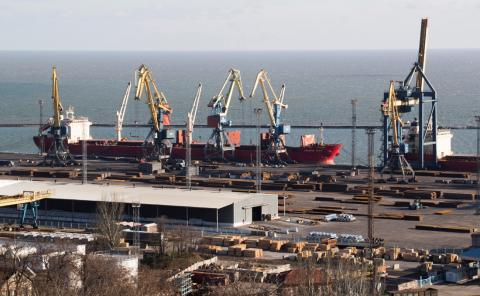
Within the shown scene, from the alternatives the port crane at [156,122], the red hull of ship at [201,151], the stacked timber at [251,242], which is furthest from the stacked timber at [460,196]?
the port crane at [156,122]

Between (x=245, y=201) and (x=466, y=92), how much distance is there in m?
121

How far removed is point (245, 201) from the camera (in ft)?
166

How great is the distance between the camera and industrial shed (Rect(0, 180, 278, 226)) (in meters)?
50.0

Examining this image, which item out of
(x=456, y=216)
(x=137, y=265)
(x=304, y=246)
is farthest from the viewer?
(x=456, y=216)

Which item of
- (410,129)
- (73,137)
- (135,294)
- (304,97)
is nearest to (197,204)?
(135,294)

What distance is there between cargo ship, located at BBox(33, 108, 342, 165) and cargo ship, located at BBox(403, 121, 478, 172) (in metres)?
5.35

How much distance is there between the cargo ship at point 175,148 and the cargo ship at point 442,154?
5.35 metres

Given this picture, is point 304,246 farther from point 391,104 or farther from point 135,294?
point 391,104

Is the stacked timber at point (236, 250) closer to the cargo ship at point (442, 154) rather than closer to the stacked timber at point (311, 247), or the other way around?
the stacked timber at point (311, 247)

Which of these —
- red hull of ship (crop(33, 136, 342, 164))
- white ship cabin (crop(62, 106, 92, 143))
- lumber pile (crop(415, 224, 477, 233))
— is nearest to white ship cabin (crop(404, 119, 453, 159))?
red hull of ship (crop(33, 136, 342, 164))

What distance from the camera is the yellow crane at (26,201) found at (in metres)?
49.3

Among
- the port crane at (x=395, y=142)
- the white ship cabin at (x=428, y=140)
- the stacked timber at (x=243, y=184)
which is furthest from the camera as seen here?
the white ship cabin at (x=428, y=140)

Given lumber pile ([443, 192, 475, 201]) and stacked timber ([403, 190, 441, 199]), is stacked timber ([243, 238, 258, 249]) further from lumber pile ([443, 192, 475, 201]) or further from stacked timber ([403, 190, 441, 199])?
Result: lumber pile ([443, 192, 475, 201])

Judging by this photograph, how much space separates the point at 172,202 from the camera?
5078cm
